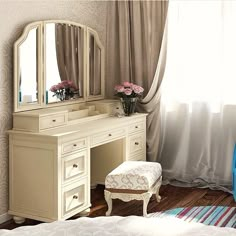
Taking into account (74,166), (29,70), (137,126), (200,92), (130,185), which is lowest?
(130,185)

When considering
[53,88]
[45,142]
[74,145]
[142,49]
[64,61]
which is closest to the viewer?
[45,142]

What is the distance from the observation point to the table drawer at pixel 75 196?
12.1 feet

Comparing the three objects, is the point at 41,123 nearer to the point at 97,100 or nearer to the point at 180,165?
the point at 97,100

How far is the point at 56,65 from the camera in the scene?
4160mm

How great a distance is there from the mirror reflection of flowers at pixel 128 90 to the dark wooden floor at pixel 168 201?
3.16 feet

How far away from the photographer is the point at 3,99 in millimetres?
3723

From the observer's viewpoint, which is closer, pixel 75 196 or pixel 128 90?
pixel 75 196

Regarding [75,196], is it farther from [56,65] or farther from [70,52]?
[70,52]

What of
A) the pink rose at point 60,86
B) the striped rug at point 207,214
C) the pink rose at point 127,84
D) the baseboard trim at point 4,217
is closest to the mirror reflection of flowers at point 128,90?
the pink rose at point 127,84

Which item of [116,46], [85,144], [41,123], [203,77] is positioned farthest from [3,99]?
[203,77]

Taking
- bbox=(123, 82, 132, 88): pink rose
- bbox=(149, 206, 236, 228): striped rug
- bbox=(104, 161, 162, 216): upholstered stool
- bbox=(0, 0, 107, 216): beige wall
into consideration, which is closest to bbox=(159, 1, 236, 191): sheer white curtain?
bbox=(123, 82, 132, 88): pink rose

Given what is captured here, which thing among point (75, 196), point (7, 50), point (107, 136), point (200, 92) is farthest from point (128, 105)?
point (7, 50)

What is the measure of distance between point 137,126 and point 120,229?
292 cm

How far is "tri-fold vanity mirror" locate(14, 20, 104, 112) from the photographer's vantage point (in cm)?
384
